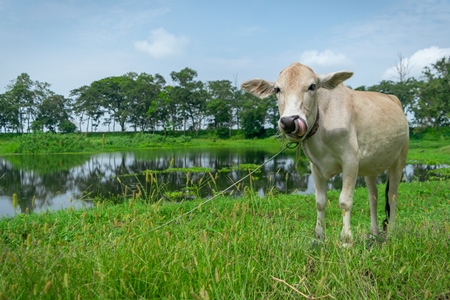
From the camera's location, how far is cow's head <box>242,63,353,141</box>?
8.80 ft

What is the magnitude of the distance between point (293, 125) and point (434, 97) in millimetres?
38083

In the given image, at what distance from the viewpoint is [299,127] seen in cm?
265

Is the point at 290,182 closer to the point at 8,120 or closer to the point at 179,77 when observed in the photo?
the point at 179,77

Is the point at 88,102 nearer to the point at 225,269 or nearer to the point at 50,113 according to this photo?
the point at 50,113

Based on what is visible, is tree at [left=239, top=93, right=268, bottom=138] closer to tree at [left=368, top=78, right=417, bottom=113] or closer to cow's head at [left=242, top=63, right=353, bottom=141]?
tree at [left=368, top=78, right=417, bottom=113]

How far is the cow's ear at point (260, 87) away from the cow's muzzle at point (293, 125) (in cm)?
72

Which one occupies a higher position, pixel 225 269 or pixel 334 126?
pixel 334 126

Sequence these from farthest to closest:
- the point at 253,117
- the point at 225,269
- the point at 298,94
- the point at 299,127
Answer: the point at 253,117
the point at 298,94
the point at 299,127
the point at 225,269

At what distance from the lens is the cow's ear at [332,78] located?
3195 mm

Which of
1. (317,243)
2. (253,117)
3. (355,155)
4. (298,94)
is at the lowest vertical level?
(317,243)

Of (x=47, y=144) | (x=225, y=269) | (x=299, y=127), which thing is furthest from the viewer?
(x=47, y=144)

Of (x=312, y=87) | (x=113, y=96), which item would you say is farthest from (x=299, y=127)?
(x=113, y=96)

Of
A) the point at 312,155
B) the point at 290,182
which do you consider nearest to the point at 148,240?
the point at 312,155

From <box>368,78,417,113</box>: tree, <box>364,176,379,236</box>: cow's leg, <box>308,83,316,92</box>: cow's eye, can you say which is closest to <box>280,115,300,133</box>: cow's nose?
<box>308,83,316,92</box>: cow's eye
